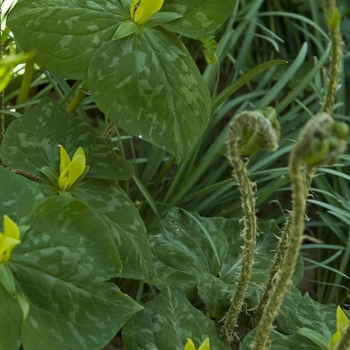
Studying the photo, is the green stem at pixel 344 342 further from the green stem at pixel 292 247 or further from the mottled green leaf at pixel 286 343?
the mottled green leaf at pixel 286 343

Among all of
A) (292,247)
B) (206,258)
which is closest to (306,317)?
(206,258)

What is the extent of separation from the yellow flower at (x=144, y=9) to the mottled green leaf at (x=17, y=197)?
0.79ft

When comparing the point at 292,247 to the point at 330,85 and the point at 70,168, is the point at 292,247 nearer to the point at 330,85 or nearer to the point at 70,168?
the point at 330,85

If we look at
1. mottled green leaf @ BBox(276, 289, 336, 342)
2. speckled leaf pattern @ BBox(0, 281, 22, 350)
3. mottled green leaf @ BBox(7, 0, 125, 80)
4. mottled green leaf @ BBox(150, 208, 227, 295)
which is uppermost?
mottled green leaf @ BBox(7, 0, 125, 80)

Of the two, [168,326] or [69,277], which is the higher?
[69,277]

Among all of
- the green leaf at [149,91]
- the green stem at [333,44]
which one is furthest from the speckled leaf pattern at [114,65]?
the green stem at [333,44]

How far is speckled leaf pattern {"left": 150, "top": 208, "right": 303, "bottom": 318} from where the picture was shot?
0.77 m

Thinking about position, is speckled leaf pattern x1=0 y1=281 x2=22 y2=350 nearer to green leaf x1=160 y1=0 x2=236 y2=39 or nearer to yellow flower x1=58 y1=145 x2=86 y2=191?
yellow flower x1=58 y1=145 x2=86 y2=191

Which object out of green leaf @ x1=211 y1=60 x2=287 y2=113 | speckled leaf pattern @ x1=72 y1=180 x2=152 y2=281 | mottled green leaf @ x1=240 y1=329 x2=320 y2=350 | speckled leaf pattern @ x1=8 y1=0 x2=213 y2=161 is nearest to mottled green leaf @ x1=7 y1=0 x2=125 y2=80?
speckled leaf pattern @ x1=8 y1=0 x2=213 y2=161

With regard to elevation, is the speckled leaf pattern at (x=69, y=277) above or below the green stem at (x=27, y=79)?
below

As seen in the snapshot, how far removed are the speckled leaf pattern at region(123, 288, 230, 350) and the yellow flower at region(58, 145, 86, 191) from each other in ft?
0.60

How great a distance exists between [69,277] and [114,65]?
0.85ft

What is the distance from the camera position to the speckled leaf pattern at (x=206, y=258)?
773 mm

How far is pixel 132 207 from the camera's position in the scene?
29.1 inches
